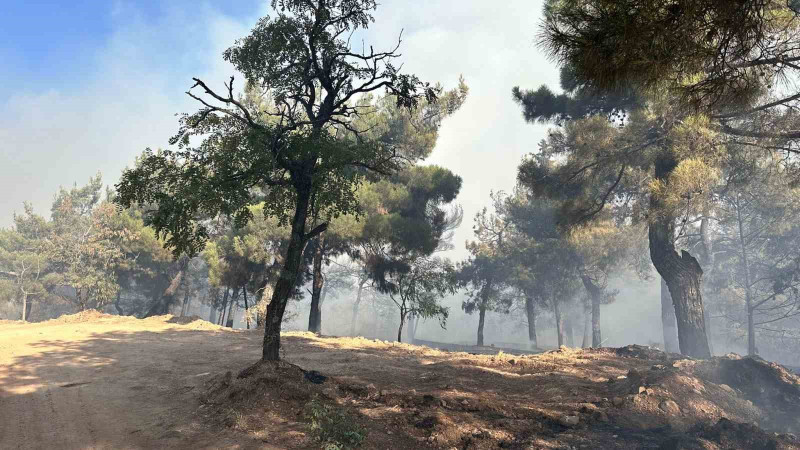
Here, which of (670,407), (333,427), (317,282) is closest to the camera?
(333,427)

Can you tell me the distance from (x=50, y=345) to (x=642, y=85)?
18856 mm

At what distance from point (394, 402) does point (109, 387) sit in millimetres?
6696

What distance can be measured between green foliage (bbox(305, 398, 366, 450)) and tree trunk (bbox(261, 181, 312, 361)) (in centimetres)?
247

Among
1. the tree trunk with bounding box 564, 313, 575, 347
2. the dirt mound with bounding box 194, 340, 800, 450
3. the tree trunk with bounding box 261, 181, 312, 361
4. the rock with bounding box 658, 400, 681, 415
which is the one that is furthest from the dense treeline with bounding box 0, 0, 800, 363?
the tree trunk with bounding box 564, 313, 575, 347

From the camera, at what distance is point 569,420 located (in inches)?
282

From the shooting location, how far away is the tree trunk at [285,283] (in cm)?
935

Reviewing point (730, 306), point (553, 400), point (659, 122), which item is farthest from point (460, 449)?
point (730, 306)

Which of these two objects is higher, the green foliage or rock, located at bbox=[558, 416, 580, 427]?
rock, located at bbox=[558, 416, 580, 427]

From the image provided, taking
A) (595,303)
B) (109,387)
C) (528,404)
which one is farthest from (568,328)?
(109,387)

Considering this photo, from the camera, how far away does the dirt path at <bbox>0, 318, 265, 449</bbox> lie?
6418mm

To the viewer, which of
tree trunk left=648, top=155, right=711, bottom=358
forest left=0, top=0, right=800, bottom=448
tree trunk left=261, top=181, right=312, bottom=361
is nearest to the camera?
forest left=0, top=0, right=800, bottom=448

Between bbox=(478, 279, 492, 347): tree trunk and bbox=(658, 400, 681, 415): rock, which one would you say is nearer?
bbox=(658, 400, 681, 415): rock

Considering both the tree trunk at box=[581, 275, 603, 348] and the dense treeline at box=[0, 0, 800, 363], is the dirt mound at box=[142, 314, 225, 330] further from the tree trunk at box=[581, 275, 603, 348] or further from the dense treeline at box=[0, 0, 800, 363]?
the tree trunk at box=[581, 275, 603, 348]

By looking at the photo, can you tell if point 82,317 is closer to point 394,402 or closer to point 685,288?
point 394,402
